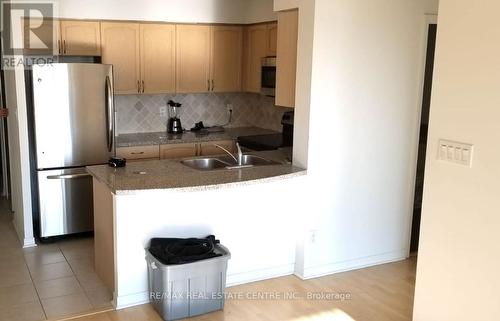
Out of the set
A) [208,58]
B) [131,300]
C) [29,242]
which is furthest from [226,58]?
[131,300]

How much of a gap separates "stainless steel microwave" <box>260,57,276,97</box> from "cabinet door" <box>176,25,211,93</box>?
2.18ft

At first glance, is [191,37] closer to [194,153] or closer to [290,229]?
[194,153]

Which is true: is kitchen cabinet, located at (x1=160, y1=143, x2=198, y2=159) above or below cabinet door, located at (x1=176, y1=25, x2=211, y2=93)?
below

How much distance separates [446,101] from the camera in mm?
2699

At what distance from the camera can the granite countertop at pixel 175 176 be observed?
3.35 metres

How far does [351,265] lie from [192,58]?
9.32ft

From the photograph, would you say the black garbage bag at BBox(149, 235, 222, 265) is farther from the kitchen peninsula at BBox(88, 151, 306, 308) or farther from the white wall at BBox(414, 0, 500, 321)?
the white wall at BBox(414, 0, 500, 321)

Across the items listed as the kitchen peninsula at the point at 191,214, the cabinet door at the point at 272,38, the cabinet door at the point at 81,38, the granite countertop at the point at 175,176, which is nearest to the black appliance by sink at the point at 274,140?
the cabinet door at the point at 272,38

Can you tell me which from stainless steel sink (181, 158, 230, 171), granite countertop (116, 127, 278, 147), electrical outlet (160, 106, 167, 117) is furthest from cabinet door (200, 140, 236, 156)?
stainless steel sink (181, 158, 230, 171)

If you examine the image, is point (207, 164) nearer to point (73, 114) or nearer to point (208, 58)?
point (73, 114)

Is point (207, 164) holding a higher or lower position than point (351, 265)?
higher

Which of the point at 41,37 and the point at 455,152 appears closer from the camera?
the point at 455,152

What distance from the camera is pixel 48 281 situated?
3916mm

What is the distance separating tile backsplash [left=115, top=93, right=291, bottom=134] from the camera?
5.76m
